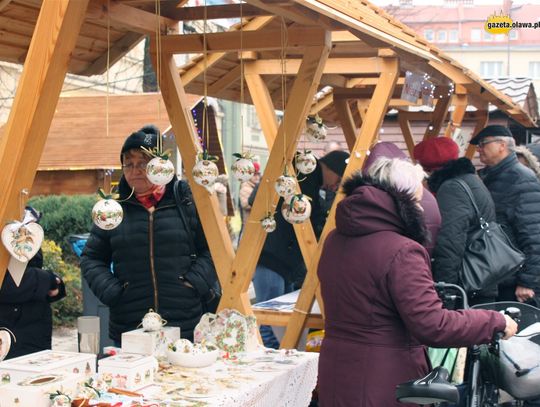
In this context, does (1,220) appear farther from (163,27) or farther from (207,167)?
(163,27)

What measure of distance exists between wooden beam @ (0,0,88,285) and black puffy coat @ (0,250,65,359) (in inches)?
59.0

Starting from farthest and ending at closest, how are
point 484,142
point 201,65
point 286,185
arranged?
point 201,65 < point 484,142 < point 286,185

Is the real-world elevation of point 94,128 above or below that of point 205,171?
above

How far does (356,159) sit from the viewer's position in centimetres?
579

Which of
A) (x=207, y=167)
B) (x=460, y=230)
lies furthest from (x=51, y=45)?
(x=460, y=230)

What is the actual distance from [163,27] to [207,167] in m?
1.10

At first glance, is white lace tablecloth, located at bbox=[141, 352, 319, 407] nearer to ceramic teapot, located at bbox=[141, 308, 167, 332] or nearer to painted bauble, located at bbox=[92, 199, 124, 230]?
ceramic teapot, located at bbox=[141, 308, 167, 332]

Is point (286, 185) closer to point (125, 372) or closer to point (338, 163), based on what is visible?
point (125, 372)

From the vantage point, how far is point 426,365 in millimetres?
3436

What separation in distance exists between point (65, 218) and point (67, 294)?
159cm

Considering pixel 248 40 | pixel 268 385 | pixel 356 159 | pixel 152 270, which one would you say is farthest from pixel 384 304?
pixel 356 159

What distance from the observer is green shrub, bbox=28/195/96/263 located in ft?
36.7

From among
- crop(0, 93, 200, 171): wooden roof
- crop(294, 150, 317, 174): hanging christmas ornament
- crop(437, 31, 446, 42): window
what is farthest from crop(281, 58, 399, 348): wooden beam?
crop(437, 31, 446, 42): window

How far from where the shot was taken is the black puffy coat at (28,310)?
4211 mm
